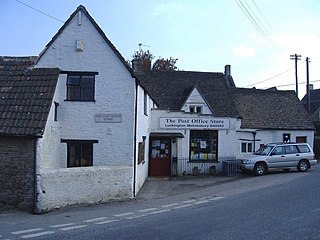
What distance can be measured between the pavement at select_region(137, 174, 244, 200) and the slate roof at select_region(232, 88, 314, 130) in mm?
10920

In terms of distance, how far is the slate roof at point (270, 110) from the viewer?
1308 inches

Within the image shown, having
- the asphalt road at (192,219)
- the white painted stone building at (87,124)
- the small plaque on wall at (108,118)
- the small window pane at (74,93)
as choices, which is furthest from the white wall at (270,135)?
the small window pane at (74,93)

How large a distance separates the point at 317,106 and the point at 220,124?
36034 millimetres

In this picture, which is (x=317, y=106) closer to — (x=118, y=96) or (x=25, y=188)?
(x=118, y=96)

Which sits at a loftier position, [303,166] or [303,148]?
[303,148]

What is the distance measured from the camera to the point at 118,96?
51.7 feet

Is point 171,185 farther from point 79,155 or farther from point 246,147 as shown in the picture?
point 246,147

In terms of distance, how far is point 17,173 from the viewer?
12.9 metres

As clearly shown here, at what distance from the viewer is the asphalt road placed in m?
8.68

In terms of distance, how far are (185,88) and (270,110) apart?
371 inches

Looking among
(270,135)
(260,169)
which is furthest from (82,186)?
(270,135)

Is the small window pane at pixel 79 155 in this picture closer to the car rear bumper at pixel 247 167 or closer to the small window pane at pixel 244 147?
the car rear bumper at pixel 247 167

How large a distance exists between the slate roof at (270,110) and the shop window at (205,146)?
7.71 metres

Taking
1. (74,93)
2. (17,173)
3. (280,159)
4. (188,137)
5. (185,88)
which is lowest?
(17,173)
